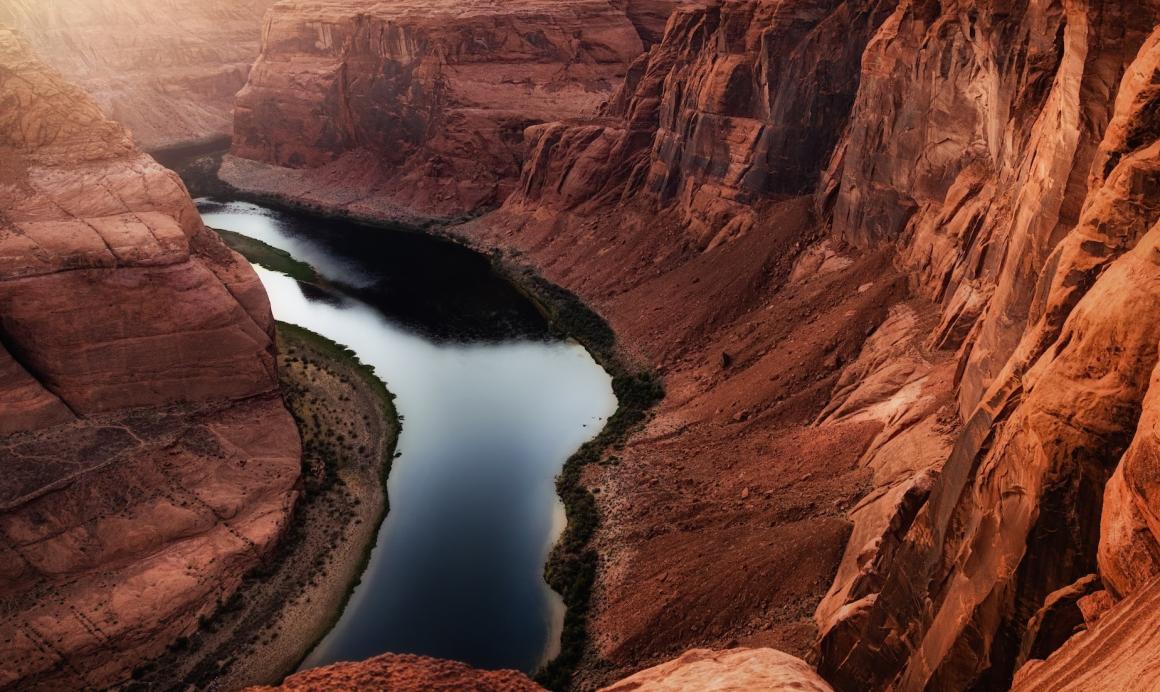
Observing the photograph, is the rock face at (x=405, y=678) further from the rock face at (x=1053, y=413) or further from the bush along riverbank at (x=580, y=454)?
the bush along riverbank at (x=580, y=454)

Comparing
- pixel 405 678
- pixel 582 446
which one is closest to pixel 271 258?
pixel 582 446

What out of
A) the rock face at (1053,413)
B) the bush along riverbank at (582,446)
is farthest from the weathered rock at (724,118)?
the rock face at (1053,413)

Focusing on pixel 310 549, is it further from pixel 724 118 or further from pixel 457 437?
pixel 724 118

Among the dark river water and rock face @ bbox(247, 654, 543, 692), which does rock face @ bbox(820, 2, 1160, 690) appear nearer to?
rock face @ bbox(247, 654, 543, 692)

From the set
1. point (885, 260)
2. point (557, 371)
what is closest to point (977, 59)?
point (885, 260)

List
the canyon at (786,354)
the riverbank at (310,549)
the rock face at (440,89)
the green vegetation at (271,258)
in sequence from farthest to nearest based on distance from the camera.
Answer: the rock face at (440,89), the green vegetation at (271,258), the riverbank at (310,549), the canyon at (786,354)

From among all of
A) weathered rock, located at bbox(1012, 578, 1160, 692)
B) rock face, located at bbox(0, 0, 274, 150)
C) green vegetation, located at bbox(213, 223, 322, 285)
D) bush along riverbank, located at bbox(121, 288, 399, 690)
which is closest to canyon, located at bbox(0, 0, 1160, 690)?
weathered rock, located at bbox(1012, 578, 1160, 692)

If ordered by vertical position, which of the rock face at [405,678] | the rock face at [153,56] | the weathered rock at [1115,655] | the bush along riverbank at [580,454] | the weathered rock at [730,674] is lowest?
the bush along riverbank at [580,454]
